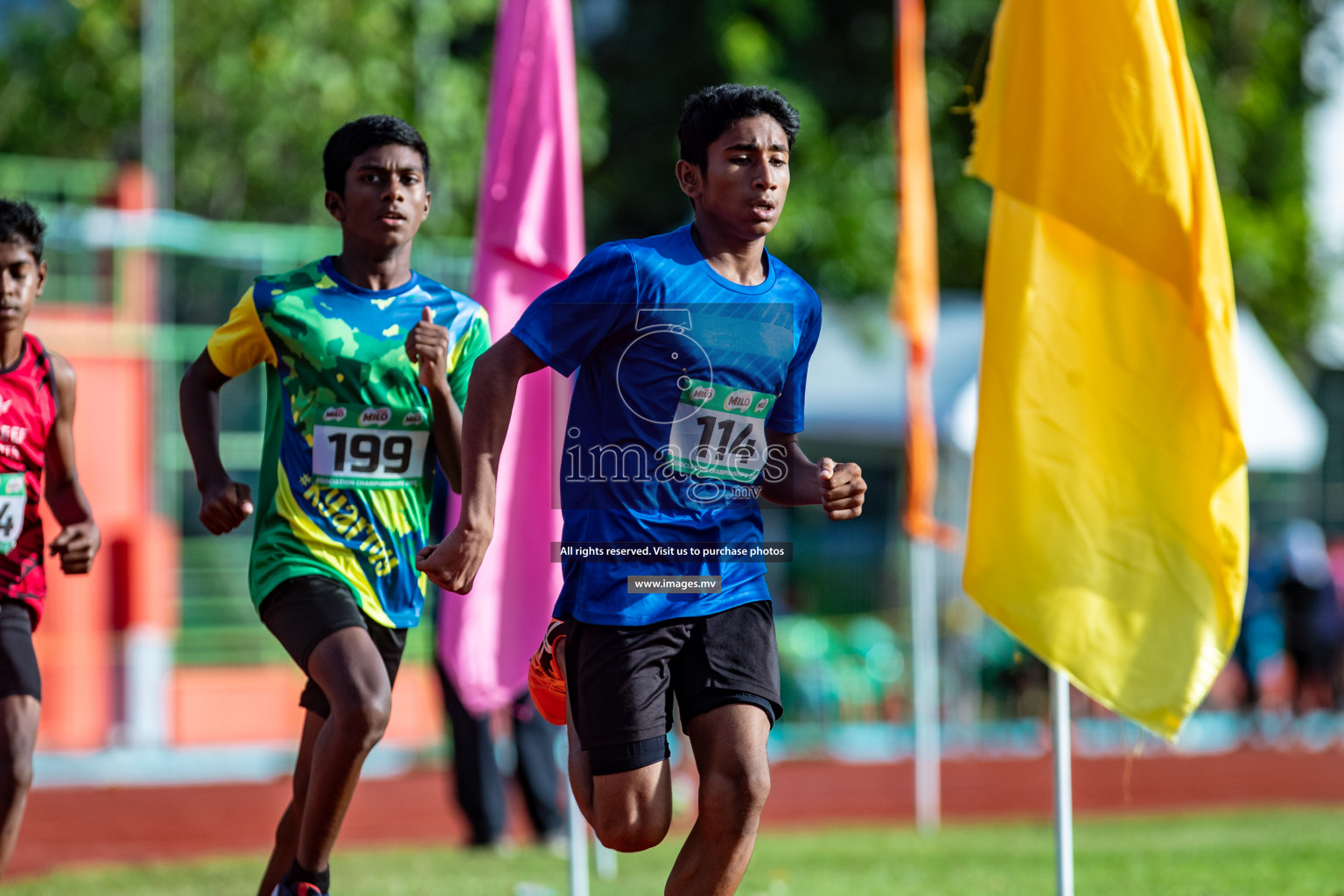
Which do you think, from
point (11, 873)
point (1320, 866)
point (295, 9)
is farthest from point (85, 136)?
point (1320, 866)

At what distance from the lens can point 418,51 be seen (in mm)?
19297

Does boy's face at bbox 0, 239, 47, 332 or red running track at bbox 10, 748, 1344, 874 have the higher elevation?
boy's face at bbox 0, 239, 47, 332

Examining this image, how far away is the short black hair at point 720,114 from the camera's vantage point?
13.8 feet

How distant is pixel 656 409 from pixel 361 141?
1.41 metres

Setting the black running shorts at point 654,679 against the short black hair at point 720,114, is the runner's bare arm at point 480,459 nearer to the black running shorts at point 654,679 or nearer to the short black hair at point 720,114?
the black running shorts at point 654,679

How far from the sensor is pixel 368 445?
4.80m

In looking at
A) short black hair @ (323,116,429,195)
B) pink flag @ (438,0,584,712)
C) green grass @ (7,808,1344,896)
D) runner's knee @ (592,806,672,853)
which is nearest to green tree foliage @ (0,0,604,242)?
green grass @ (7,808,1344,896)

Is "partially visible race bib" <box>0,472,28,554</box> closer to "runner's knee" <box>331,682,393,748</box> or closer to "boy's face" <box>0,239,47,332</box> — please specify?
"boy's face" <box>0,239,47,332</box>

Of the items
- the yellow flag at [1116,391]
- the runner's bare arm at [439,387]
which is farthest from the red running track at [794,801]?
the runner's bare arm at [439,387]

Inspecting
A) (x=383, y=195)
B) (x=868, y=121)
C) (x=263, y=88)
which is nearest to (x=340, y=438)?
(x=383, y=195)

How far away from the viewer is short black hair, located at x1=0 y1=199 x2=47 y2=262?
16.2 ft

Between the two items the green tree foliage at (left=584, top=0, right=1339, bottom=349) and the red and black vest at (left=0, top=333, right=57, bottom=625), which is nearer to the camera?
the red and black vest at (left=0, top=333, right=57, bottom=625)

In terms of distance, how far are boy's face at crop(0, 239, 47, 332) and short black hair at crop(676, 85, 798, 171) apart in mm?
2124

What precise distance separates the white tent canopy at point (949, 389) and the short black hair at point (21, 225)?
10.6 meters
